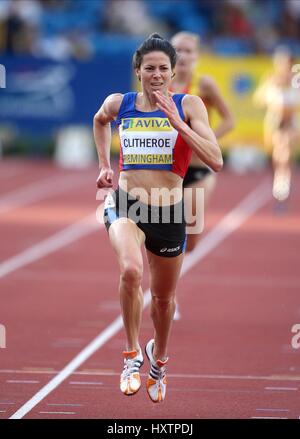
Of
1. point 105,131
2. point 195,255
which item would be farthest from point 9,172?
point 105,131

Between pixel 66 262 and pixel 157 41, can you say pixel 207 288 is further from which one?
pixel 157 41

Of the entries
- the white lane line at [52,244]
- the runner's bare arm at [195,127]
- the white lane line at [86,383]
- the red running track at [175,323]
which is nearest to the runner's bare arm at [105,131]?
the runner's bare arm at [195,127]

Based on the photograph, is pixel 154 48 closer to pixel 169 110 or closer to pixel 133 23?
pixel 169 110

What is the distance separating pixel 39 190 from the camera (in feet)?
72.4

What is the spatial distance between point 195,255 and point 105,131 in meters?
7.53

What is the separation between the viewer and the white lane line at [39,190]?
20.3 metres

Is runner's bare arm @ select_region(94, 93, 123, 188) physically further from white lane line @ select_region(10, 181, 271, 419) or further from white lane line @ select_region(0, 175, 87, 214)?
white lane line @ select_region(0, 175, 87, 214)

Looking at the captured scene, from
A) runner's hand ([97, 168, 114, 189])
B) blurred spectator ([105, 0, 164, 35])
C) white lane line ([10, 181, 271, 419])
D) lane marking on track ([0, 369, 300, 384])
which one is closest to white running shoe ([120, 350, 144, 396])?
white lane line ([10, 181, 271, 419])

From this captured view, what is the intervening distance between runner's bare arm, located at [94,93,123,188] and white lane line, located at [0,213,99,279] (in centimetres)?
585

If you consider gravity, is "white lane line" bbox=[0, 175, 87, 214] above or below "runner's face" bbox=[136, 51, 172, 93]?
above

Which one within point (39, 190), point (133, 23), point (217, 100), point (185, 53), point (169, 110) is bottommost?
point (169, 110)

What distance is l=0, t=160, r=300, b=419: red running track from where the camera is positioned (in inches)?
301

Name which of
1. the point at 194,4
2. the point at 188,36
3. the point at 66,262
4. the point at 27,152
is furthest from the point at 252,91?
the point at 188,36
